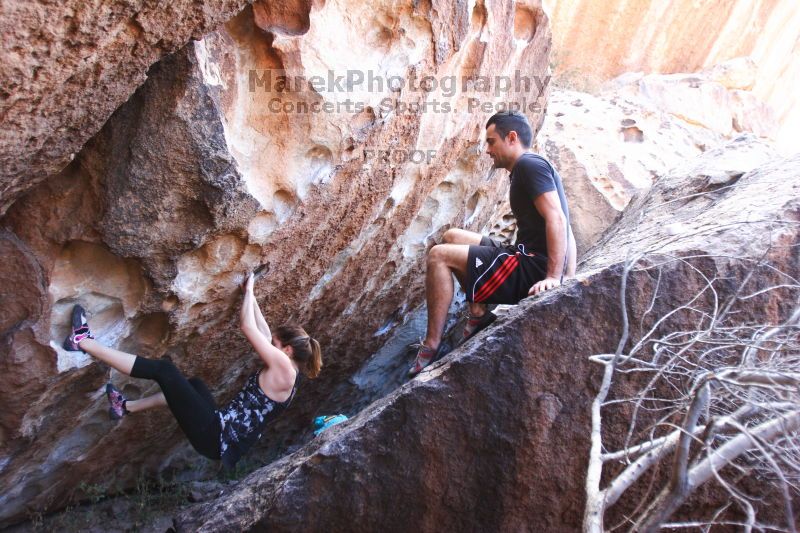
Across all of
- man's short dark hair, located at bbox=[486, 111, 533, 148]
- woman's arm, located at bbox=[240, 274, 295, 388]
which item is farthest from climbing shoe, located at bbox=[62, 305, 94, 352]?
man's short dark hair, located at bbox=[486, 111, 533, 148]

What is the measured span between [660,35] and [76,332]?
10267 millimetres

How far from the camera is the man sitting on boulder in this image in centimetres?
284

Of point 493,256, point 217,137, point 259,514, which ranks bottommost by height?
point 259,514

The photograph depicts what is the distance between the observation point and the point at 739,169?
3.70 m

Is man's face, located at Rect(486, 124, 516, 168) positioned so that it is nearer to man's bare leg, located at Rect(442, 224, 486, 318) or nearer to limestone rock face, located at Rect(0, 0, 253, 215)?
man's bare leg, located at Rect(442, 224, 486, 318)

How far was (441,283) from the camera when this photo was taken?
10.0ft

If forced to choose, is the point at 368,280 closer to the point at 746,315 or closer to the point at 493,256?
the point at 493,256

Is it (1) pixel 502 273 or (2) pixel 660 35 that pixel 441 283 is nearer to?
(1) pixel 502 273

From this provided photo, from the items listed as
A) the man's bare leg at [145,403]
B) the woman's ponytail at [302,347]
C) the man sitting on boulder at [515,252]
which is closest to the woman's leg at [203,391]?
the man's bare leg at [145,403]

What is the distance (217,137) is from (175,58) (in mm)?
309

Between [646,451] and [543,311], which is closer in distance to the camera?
[646,451]

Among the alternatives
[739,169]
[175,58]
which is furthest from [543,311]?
[739,169]

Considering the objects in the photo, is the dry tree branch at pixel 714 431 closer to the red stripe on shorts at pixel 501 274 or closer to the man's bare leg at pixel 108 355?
the red stripe on shorts at pixel 501 274

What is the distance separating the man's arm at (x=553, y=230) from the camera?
9.03 ft
